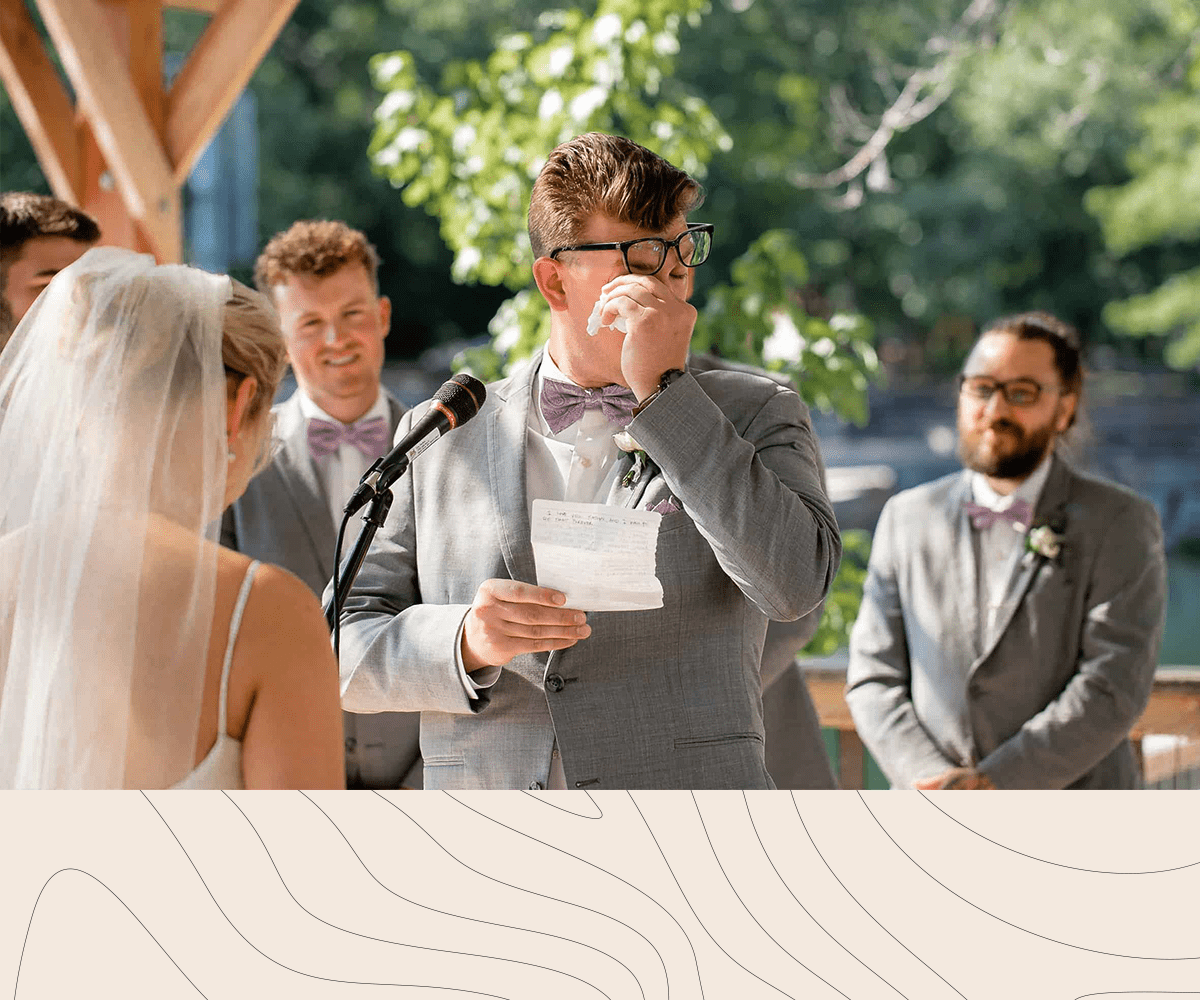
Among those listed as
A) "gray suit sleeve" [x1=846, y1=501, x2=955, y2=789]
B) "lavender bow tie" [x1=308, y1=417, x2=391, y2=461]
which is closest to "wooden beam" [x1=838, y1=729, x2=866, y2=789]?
"gray suit sleeve" [x1=846, y1=501, x2=955, y2=789]

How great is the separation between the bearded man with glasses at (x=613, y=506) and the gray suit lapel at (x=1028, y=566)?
3.24 feet

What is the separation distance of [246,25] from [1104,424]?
18.4m

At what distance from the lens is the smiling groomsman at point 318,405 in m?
2.71

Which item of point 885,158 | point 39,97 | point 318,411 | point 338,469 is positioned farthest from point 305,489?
point 885,158

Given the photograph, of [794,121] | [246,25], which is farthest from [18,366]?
[794,121]

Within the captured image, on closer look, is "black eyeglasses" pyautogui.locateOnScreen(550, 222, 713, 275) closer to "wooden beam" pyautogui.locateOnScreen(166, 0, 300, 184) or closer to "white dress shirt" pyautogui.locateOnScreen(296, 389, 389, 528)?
"white dress shirt" pyautogui.locateOnScreen(296, 389, 389, 528)

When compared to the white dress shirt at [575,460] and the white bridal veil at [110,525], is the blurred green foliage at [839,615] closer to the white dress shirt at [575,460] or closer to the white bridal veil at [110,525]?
the white dress shirt at [575,460]

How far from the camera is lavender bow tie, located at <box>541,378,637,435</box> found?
1821mm

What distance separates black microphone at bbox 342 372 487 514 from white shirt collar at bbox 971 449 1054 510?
5.05ft

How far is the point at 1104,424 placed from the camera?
20.1 m

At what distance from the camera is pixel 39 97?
3986mm

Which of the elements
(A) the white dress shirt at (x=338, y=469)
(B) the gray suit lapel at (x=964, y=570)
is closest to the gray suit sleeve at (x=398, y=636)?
(A) the white dress shirt at (x=338, y=469)

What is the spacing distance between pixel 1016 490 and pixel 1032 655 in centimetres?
37
